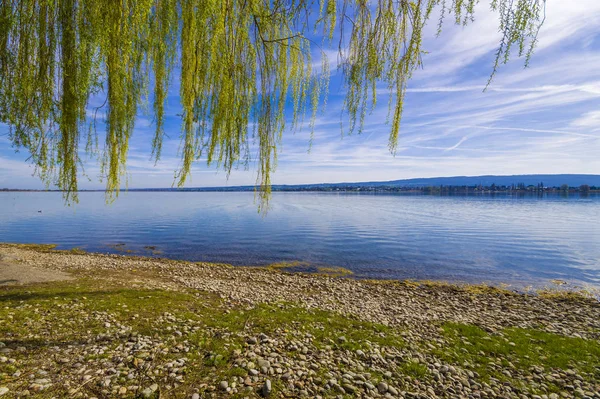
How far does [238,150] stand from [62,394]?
3.87m

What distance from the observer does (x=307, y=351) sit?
5.73 metres

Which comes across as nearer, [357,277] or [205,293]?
[205,293]

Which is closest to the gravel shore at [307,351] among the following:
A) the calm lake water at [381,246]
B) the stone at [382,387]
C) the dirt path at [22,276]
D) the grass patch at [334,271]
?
the stone at [382,387]

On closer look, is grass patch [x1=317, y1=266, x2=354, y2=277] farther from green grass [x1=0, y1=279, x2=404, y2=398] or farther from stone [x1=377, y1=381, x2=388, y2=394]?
stone [x1=377, y1=381, x2=388, y2=394]

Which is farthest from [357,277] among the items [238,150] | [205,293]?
[238,150]

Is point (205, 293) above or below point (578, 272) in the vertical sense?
above

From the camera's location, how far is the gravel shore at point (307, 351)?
13.9ft

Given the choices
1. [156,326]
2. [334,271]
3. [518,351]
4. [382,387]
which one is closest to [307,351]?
[382,387]

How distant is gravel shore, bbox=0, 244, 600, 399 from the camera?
4250mm

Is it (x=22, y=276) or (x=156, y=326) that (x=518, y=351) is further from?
(x=22, y=276)

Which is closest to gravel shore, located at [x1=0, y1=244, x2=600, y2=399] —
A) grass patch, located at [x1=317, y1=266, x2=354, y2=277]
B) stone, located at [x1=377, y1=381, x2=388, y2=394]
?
stone, located at [x1=377, y1=381, x2=388, y2=394]

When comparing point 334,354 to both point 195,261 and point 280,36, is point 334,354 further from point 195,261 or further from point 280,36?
point 195,261

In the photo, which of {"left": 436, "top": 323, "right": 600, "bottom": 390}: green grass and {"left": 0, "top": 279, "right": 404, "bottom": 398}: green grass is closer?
{"left": 0, "top": 279, "right": 404, "bottom": 398}: green grass

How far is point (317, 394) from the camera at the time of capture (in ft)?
14.3
